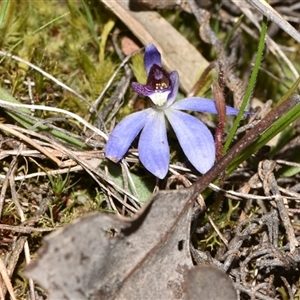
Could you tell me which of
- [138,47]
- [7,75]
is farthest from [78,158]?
[138,47]

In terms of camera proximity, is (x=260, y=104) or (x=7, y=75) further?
(x=260, y=104)

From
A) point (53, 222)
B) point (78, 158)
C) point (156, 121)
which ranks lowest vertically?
point (53, 222)

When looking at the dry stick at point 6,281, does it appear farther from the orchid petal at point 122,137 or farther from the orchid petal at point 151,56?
the orchid petal at point 151,56

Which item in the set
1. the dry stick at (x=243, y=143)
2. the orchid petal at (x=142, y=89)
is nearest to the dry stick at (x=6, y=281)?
the dry stick at (x=243, y=143)

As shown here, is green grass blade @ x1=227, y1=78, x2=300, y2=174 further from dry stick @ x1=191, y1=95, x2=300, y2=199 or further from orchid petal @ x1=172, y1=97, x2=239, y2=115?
orchid petal @ x1=172, y1=97, x2=239, y2=115

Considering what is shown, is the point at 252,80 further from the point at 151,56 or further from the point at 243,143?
the point at 151,56

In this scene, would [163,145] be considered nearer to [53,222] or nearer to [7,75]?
[53,222]
